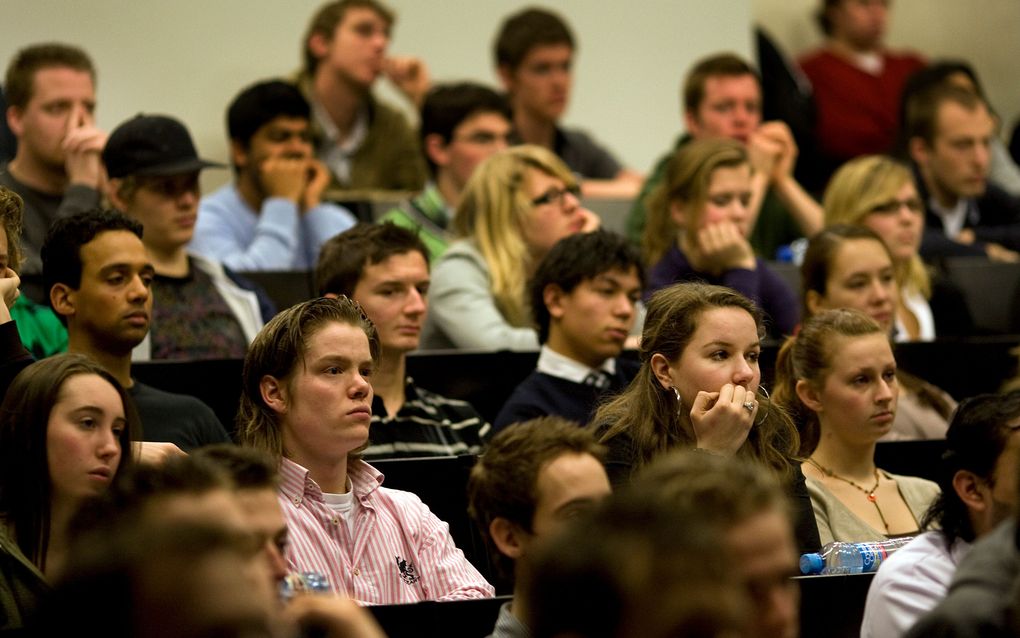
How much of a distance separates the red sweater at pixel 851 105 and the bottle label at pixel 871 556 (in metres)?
3.58

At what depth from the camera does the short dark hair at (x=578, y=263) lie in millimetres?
3596

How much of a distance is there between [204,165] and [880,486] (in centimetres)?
181

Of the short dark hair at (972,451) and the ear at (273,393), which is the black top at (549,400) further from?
the short dark hair at (972,451)

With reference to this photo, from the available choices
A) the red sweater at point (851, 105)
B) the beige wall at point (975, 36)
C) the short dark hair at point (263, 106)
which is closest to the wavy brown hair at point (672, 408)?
the short dark hair at point (263, 106)

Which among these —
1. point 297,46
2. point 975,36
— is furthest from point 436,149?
point 975,36

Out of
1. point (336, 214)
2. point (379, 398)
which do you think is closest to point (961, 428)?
point (379, 398)

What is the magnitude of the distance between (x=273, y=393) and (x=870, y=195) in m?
2.44

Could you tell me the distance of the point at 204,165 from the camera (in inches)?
151

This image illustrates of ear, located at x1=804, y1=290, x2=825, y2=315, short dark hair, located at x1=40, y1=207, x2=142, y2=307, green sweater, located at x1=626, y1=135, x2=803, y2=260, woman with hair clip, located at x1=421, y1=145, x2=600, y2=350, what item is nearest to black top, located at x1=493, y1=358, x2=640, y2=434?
woman with hair clip, located at x1=421, y1=145, x2=600, y2=350

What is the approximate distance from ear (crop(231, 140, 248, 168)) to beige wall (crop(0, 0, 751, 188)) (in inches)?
28.2

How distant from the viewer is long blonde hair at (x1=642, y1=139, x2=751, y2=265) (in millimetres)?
4355

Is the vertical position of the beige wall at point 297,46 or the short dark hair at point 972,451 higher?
the beige wall at point 297,46

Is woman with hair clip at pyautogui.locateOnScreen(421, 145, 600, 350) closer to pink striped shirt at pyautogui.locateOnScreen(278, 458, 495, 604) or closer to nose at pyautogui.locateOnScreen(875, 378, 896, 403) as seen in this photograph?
nose at pyautogui.locateOnScreen(875, 378, 896, 403)

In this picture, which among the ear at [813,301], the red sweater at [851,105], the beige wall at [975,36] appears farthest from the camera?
the beige wall at [975,36]
